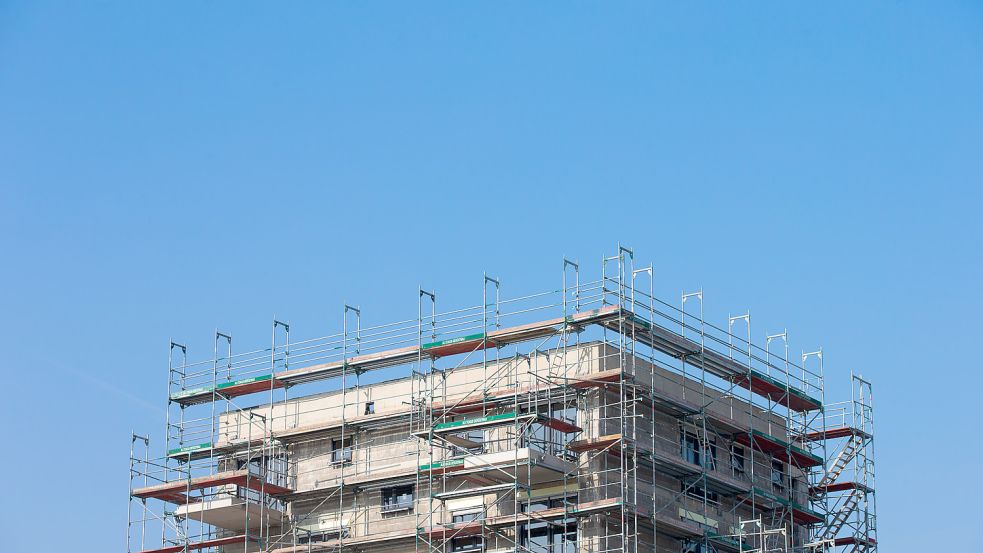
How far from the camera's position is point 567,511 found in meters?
60.3

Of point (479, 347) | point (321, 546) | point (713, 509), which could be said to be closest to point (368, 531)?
point (321, 546)

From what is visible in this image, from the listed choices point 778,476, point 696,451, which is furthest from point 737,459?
point 778,476

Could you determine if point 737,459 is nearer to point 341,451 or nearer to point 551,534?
point 551,534

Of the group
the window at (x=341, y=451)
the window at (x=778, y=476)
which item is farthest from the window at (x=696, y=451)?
the window at (x=341, y=451)

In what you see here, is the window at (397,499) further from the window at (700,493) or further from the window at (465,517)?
the window at (700,493)

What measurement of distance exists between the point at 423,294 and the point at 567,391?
22.9 feet

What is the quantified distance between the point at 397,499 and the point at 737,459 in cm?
1176

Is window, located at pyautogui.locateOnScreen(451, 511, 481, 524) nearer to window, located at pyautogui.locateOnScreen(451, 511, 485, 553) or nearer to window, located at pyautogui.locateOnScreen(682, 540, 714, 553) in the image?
window, located at pyautogui.locateOnScreen(451, 511, 485, 553)

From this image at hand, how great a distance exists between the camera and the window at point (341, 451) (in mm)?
66688

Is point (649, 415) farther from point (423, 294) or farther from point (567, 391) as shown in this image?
point (423, 294)

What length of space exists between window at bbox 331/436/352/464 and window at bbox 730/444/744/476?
12959 mm

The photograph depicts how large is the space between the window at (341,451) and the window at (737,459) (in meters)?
Answer: 13.0

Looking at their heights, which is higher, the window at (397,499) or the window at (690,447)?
the window at (690,447)

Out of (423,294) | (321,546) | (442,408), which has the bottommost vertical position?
(321,546)
